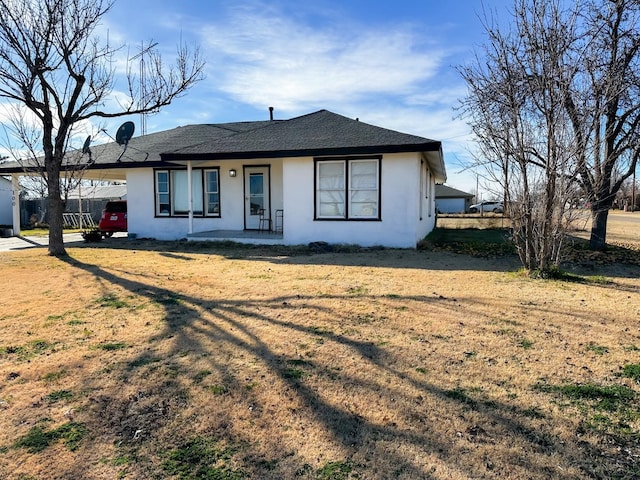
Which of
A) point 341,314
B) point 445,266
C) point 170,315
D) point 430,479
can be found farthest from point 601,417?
point 445,266

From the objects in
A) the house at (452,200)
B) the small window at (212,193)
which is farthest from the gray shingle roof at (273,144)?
the house at (452,200)

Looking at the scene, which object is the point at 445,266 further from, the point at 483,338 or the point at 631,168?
the point at 631,168

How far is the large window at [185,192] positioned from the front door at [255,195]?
1.04 m

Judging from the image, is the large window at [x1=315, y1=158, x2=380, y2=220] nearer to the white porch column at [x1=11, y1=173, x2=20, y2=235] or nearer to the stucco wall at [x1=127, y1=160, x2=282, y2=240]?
the stucco wall at [x1=127, y1=160, x2=282, y2=240]

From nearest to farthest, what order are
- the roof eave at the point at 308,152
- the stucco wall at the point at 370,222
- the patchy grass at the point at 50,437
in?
the patchy grass at the point at 50,437
the roof eave at the point at 308,152
the stucco wall at the point at 370,222

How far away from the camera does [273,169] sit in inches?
532

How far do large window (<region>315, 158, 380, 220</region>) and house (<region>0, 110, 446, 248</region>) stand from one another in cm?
3

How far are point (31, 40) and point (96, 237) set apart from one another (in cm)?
635

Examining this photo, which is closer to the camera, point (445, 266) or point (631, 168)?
point (445, 266)

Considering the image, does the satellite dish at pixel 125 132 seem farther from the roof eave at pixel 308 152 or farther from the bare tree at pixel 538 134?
the bare tree at pixel 538 134

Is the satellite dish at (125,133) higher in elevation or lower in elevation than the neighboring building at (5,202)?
higher

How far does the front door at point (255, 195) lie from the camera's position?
44.8ft

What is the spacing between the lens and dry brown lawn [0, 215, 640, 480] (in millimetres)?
2363

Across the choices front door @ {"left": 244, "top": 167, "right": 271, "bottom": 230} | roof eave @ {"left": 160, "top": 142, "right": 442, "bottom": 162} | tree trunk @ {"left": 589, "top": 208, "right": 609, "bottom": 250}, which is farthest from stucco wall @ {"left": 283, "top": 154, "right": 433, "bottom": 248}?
tree trunk @ {"left": 589, "top": 208, "right": 609, "bottom": 250}
